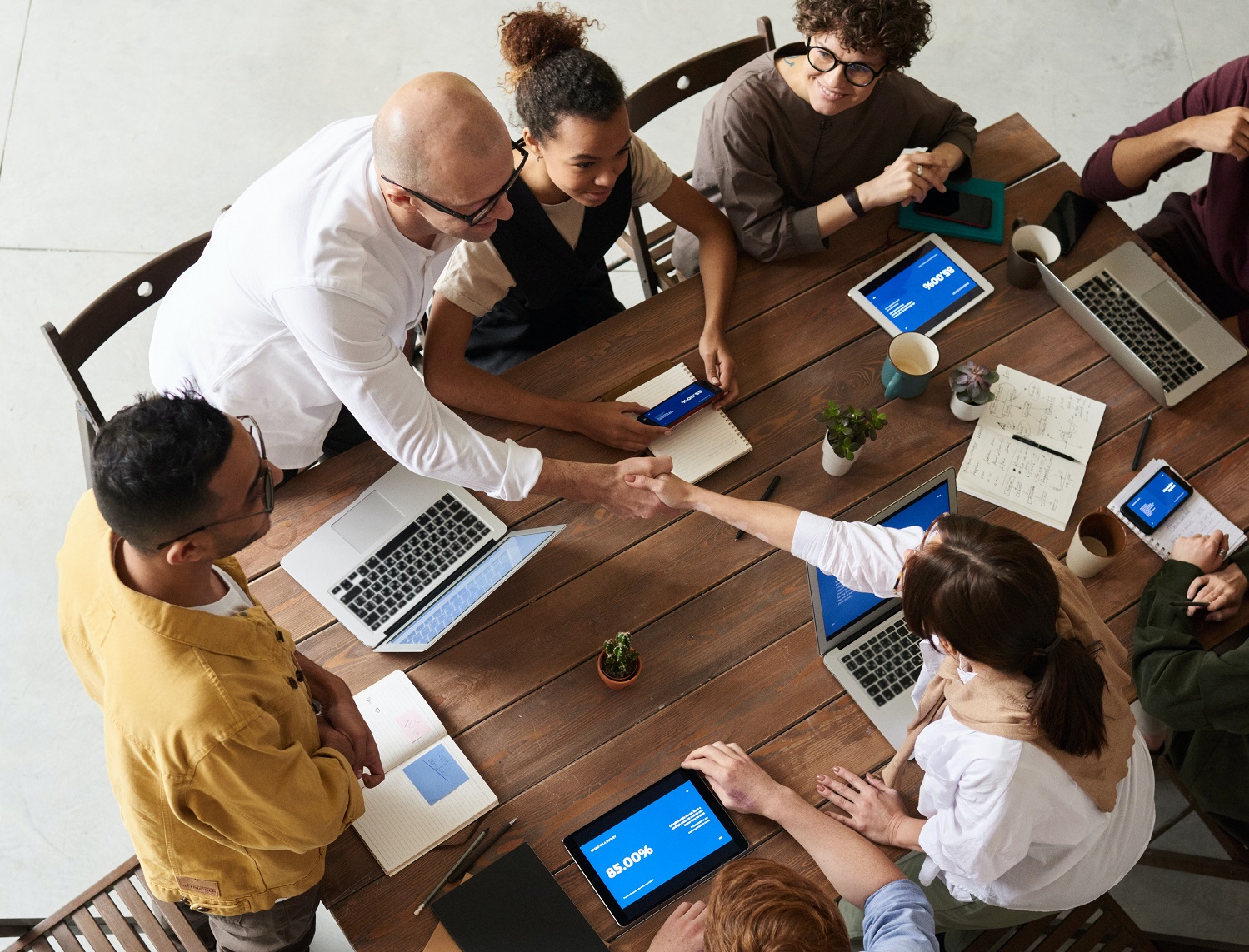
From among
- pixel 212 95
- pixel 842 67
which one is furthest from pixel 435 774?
pixel 212 95

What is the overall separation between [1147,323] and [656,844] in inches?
63.7

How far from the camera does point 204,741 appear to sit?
1.38 m

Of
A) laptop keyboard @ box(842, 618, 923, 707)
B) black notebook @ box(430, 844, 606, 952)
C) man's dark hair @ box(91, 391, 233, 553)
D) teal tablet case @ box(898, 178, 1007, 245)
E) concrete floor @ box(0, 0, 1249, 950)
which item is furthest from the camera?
concrete floor @ box(0, 0, 1249, 950)

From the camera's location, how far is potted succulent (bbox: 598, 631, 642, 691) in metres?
1.79

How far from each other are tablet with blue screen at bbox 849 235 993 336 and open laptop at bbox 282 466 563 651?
941mm

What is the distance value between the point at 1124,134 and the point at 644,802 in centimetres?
203

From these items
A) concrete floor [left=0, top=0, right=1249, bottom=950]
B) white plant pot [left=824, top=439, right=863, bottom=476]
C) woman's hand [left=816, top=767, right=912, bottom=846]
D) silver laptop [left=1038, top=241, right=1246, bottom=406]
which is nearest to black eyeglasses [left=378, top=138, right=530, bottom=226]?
white plant pot [left=824, top=439, right=863, bottom=476]

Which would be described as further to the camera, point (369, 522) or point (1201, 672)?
point (369, 522)

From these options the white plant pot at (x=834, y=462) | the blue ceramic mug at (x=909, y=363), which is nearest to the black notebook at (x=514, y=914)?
the white plant pot at (x=834, y=462)

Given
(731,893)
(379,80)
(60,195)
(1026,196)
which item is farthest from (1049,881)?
(60,195)

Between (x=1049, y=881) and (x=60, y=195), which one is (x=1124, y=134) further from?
(x=60, y=195)

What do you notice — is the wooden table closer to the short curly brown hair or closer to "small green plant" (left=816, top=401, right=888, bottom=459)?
"small green plant" (left=816, top=401, right=888, bottom=459)

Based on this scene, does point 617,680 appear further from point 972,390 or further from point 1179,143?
point 1179,143

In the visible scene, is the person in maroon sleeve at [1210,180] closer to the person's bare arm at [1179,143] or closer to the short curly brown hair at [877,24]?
the person's bare arm at [1179,143]
